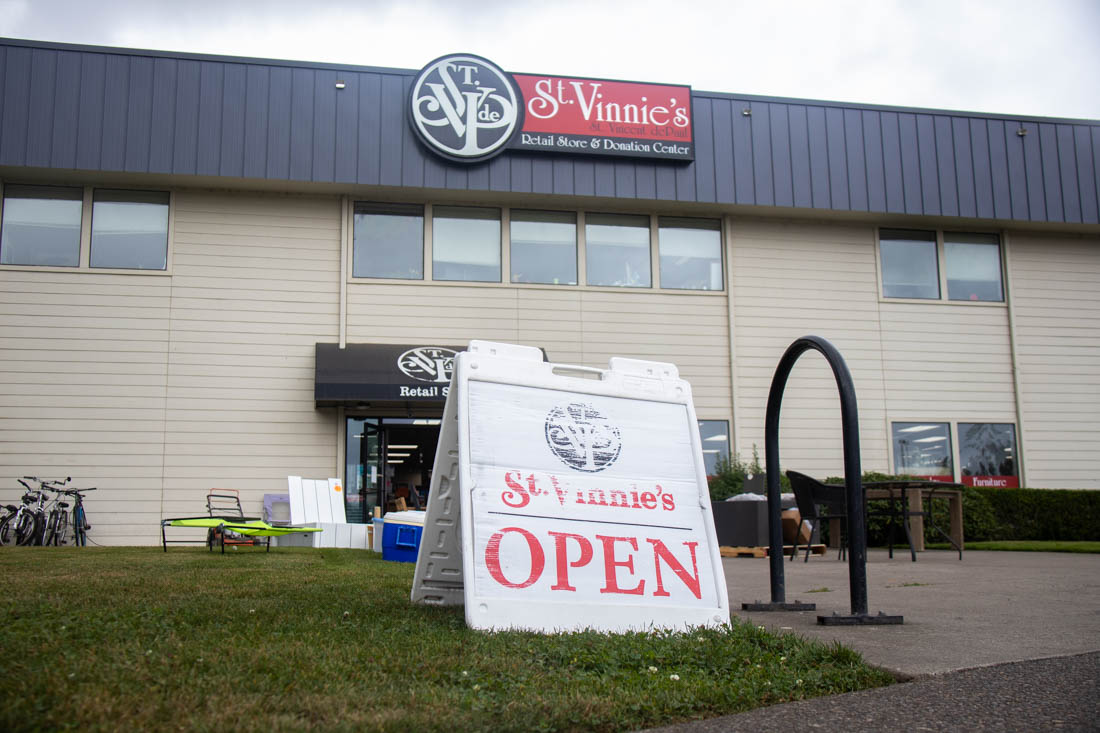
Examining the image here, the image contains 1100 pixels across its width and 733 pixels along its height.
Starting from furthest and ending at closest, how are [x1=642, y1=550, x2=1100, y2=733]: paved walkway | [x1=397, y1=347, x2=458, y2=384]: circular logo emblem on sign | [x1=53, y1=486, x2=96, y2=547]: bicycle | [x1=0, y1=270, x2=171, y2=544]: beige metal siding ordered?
[x1=397, y1=347, x2=458, y2=384]: circular logo emblem on sign < [x1=0, y1=270, x2=171, y2=544]: beige metal siding < [x1=53, y1=486, x2=96, y2=547]: bicycle < [x1=642, y1=550, x2=1100, y2=733]: paved walkway

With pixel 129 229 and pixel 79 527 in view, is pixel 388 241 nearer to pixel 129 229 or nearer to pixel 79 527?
pixel 129 229

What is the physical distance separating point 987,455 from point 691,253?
20.1ft

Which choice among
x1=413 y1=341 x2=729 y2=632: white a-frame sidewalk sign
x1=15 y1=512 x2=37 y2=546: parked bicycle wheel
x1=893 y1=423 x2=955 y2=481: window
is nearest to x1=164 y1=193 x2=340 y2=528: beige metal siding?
x1=15 y1=512 x2=37 y2=546: parked bicycle wheel

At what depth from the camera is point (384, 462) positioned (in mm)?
14008

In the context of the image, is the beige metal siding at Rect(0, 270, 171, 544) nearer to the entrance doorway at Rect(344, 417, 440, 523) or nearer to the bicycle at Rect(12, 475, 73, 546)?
the bicycle at Rect(12, 475, 73, 546)

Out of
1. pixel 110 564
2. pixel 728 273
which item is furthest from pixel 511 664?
pixel 728 273

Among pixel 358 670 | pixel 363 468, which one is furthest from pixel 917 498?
pixel 358 670

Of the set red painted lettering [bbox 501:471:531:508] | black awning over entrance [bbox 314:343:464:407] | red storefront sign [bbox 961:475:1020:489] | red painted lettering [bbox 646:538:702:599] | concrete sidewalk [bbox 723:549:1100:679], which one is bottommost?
concrete sidewalk [bbox 723:549:1100:679]

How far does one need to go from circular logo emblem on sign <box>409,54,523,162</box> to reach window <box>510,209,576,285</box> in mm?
1355

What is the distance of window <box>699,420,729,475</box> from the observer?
14500 millimetres

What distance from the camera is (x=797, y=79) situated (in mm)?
18312

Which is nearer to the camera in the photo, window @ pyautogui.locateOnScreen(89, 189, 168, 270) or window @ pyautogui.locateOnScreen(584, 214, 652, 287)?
window @ pyautogui.locateOnScreen(89, 189, 168, 270)

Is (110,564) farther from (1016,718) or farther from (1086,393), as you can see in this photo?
(1086,393)

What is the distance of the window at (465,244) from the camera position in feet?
46.7
